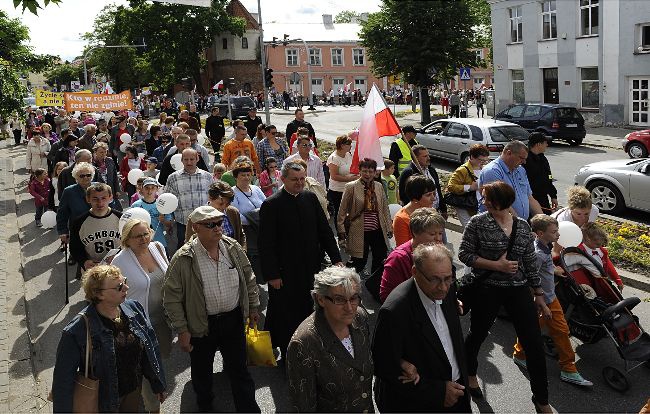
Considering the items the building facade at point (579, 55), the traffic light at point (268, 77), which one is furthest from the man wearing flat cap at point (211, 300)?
the building facade at point (579, 55)

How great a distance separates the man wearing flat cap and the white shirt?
1.72m

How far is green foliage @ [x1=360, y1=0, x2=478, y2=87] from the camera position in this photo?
149 inches

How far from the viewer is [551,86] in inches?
1218

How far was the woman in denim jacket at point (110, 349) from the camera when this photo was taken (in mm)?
3639

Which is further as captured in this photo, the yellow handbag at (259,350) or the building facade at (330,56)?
the building facade at (330,56)

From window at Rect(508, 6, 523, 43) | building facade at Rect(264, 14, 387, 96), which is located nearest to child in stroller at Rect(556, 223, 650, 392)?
window at Rect(508, 6, 523, 43)

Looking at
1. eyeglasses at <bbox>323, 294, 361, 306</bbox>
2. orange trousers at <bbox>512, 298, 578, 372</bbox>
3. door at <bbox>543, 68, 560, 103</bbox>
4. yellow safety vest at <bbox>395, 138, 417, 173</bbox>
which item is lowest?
orange trousers at <bbox>512, 298, 578, 372</bbox>

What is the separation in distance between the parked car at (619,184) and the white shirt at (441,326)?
29.6 feet

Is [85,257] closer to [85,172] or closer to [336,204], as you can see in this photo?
[85,172]

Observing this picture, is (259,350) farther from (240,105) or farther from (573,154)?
(240,105)

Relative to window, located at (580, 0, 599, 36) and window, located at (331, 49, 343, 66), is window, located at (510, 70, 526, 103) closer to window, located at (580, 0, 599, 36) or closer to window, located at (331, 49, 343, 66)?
window, located at (580, 0, 599, 36)

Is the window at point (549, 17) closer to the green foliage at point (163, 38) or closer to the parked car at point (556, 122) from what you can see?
the parked car at point (556, 122)

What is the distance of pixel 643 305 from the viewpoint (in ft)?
22.9

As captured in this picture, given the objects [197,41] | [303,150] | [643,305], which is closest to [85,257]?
[303,150]
